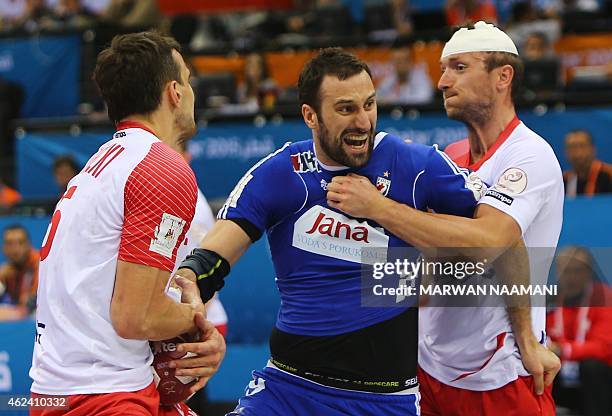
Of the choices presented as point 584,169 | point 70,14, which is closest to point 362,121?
point 584,169

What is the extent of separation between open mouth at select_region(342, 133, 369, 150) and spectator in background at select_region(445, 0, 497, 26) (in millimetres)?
9244

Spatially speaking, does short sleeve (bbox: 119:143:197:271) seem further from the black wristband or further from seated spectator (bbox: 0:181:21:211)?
seated spectator (bbox: 0:181:21:211)

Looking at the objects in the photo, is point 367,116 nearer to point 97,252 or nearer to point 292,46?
point 97,252

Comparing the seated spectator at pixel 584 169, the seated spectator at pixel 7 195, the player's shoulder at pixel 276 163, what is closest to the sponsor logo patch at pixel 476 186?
the player's shoulder at pixel 276 163

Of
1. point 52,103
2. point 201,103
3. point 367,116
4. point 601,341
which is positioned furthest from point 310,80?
point 52,103

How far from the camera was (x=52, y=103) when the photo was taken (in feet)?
43.2

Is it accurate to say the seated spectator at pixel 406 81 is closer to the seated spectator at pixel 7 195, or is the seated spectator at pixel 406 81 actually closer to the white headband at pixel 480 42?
the seated spectator at pixel 7 195

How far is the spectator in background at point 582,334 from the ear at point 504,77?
249 centimetres

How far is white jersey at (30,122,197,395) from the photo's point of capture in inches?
139

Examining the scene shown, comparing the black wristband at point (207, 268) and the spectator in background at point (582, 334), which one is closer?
the black wristband at point (207, 268)

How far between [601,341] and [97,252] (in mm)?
4816

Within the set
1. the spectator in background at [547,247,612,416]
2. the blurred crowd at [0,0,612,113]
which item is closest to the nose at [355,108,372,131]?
the spectator in background at [547,247,612,416]

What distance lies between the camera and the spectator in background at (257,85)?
11875 mm

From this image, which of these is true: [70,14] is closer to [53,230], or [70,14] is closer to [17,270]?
[17,270]
